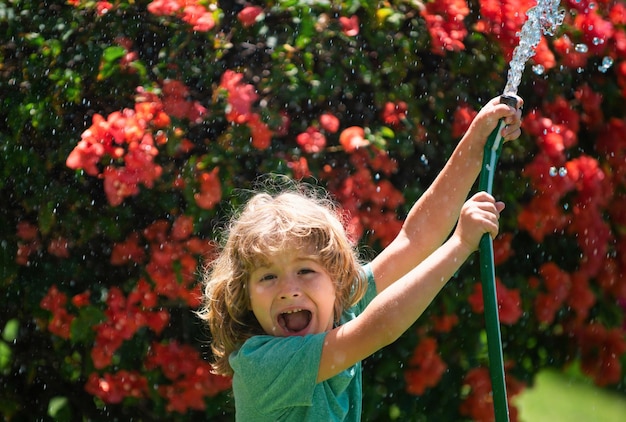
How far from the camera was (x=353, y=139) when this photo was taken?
335cm

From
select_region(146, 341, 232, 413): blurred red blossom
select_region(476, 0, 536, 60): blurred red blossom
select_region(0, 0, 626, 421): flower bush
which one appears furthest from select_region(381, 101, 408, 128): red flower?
select_region(146, 341, 232, 413): blurred red blossom

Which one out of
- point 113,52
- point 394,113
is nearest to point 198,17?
point 113,52

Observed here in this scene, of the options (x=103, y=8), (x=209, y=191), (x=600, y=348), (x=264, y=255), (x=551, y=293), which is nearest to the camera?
(x=264, y=255)

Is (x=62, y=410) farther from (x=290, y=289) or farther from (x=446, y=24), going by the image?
(x=446, y=24)

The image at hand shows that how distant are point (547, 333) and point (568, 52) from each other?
0.97 metres

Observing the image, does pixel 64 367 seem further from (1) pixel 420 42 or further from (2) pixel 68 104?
(1) pixel 420 42

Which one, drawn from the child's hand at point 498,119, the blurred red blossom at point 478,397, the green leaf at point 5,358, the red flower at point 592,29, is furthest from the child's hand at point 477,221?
the green leaf at point 5,358

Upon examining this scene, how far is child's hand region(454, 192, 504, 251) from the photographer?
222 centimetres

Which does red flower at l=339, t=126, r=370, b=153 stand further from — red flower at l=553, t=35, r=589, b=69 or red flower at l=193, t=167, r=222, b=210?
red flower at l=553, t=35, r=589, b=69

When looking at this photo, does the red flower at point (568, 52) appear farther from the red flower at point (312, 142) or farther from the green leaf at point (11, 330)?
the green leaf at point (11, 330)

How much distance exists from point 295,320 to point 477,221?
20.1 inches

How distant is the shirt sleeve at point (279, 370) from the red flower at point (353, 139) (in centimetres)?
103

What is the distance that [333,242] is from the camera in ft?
8.32

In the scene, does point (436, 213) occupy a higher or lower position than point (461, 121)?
higher
